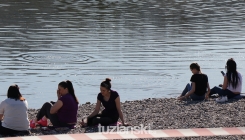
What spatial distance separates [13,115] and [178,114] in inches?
127

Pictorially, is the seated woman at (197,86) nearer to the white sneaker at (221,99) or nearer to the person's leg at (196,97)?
the person's leg at (196,97)

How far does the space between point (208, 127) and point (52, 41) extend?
19.3 meters

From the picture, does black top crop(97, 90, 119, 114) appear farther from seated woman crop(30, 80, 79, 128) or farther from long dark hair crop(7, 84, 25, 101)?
long dark hair crop(7, 84, 25, 101)

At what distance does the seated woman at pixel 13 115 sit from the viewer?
1145 centimetres

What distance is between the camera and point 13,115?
11.5 m

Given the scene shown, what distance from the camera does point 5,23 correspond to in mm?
38562

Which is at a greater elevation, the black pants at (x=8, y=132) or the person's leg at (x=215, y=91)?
the person's leg at (x=215, y=91)

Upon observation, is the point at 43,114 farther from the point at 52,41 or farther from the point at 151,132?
the point at 52,41

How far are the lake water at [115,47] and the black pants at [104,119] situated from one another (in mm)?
5393

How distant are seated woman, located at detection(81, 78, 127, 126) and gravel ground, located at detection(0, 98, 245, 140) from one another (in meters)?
0.23

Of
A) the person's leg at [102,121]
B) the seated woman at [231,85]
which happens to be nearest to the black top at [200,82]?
the seated woman at [231,85]

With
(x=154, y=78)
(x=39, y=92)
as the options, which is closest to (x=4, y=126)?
(x=39, y=92)

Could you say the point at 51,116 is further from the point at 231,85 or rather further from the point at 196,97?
the point at 231,85

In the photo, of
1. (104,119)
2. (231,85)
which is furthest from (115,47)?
(104,119)
